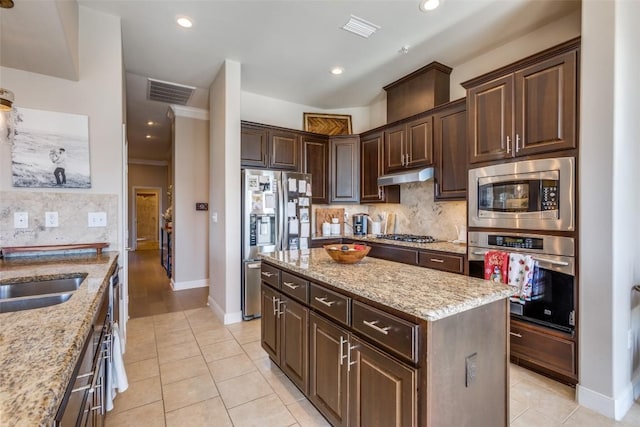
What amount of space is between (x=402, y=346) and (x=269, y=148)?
3181 millimetres

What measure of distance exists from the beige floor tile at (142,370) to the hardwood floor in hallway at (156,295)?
1.34 meters

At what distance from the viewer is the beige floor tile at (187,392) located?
2.08 m

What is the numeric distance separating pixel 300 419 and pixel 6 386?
167 centimetres

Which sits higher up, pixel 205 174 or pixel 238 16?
pixel 238 16

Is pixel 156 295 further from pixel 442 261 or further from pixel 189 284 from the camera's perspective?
pixel 442 261

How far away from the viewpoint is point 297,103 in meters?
4.81

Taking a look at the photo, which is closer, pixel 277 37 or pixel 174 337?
pixel 277 37

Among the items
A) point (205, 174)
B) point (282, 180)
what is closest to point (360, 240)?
point (282, 180)

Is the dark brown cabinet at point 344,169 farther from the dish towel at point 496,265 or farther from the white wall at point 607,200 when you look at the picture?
the white wall at point 607,200

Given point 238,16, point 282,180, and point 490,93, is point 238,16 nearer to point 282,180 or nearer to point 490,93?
point 282,180

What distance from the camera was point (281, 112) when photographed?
4.70m

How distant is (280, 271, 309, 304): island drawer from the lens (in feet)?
6.33

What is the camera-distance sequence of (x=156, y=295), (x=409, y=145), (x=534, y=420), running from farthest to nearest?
(x=156, y=295), (x=409, y=145), (x=534, y=420)

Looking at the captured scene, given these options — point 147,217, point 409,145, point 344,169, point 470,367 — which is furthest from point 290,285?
point 147,217
